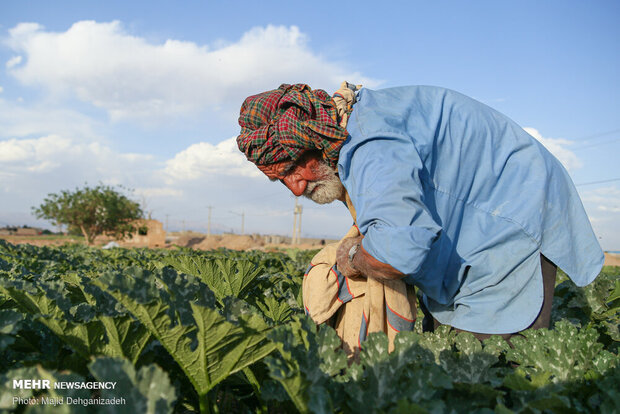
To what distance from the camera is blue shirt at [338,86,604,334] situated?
6.97 ft

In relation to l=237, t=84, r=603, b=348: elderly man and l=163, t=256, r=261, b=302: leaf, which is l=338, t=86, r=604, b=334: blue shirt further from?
l=163, t=256, r=261, b=302: leaf

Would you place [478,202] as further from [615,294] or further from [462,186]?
[615,294]

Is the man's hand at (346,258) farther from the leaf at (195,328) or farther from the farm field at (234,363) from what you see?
the leaf at (195,328)

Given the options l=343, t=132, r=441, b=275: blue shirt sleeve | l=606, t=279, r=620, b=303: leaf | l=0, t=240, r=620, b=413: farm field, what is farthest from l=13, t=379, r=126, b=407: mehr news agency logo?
l=606, t=279, r=620, b=303: leaf

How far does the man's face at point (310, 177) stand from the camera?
244cm

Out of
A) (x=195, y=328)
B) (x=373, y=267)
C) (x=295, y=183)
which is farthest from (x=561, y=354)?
(x=295, y=183)

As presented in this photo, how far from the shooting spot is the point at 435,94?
2340mm

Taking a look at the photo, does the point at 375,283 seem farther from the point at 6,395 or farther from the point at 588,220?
the point at 6,395

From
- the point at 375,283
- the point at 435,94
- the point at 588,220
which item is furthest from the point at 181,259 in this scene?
the point at 588,220

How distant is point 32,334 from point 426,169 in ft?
5.48

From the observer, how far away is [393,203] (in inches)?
71.7

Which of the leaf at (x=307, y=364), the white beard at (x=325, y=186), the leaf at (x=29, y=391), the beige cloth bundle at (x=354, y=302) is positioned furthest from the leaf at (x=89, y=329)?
the white beard at (x=325, y=186)

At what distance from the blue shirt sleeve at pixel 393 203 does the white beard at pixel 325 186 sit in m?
0.43

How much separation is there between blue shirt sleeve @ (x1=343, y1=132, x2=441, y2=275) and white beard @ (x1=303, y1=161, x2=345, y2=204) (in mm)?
429
